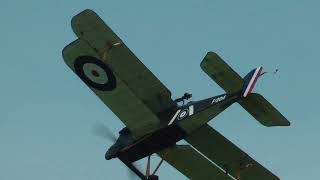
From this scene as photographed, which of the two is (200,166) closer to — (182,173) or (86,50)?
(182,173)

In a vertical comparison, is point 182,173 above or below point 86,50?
below

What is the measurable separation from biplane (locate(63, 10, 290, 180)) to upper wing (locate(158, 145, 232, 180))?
731mm

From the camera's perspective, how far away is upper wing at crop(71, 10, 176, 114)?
81.9 feet

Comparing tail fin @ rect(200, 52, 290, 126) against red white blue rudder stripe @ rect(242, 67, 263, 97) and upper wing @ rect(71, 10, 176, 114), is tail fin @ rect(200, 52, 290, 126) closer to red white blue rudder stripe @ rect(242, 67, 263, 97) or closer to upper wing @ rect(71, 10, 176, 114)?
red white blue rudder stripe @ rect(242, 67, 263, 97)

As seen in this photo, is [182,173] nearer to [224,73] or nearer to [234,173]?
[234,173]

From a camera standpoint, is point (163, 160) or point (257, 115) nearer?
point (257, 115)

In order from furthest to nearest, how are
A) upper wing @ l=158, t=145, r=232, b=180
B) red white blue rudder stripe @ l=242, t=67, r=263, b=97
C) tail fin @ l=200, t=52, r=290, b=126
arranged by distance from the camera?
upper wing @ l=158, t=145, r=232, b=180 → tail fin @ l=200, t=52, r=290, b=126 → red white blue rudder stripe @ l=242, t=67, r=263, b=97

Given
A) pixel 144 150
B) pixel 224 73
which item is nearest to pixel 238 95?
pixel 224 73

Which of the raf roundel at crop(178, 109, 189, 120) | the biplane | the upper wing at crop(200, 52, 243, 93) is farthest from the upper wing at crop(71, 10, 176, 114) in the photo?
the upper wing at crop(200, 52, 243, 93)

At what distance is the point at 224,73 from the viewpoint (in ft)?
84.2

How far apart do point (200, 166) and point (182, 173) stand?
61 cm

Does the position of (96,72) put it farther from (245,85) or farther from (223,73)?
(245,85)

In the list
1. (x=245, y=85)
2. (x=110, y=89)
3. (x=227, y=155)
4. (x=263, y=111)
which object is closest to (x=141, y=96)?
(x=110, y=89)

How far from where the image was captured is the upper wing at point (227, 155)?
28.0 m
